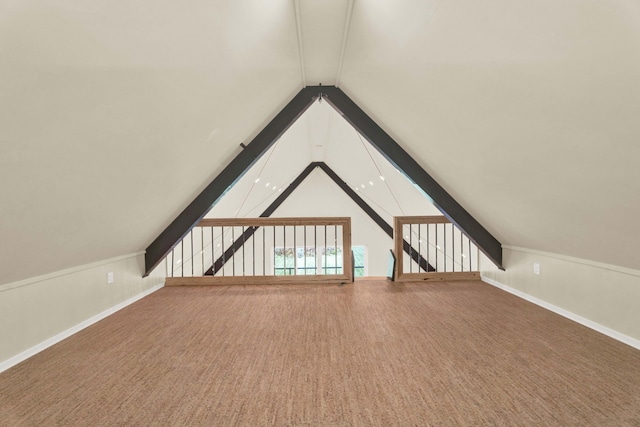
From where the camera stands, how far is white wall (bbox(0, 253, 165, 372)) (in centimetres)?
237

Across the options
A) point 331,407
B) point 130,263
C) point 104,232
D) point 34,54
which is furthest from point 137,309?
point 34,54

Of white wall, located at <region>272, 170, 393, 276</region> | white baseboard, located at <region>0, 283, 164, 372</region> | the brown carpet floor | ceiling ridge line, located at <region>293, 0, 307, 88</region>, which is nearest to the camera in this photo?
the brown carpet floor

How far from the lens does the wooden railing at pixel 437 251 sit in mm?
4770

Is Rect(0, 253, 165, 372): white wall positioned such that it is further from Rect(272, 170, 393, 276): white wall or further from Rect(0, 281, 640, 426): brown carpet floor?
Rect(272, 170, 393, 276): white wall

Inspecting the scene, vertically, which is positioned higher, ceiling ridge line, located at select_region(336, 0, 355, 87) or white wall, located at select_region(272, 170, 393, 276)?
ceiling ridge line, located at select_region(336, 0, 355, 87)

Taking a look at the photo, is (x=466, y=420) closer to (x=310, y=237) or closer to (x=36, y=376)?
(x=36, y=376)

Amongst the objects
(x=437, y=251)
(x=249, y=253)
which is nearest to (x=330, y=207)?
(x=249, y=253)

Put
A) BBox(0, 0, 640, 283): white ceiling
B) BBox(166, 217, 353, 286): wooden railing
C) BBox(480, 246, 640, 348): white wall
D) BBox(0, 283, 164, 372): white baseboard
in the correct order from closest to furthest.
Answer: BBox(0, 0, 640, 283): white ceiling, BBox(0, 283, 164, 372): white baseboard, BBox(480, 246, 640, 348): white wall, BBox(166, 217, 353, 286): wooden railing

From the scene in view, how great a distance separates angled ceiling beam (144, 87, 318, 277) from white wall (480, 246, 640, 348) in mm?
3001

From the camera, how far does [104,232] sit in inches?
116

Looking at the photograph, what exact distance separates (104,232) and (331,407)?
233cm

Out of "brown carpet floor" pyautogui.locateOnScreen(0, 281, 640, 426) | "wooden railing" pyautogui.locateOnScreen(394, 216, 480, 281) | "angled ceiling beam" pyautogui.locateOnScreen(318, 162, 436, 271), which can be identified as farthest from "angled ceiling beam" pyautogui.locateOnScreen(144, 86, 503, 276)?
"angled ceiling beam" pyautogui.locateOnScreen(318, 162, 436, 271)

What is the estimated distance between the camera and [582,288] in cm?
309

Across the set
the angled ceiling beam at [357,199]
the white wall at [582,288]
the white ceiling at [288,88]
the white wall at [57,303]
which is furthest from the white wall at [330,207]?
the white ceiling at [288,88]
